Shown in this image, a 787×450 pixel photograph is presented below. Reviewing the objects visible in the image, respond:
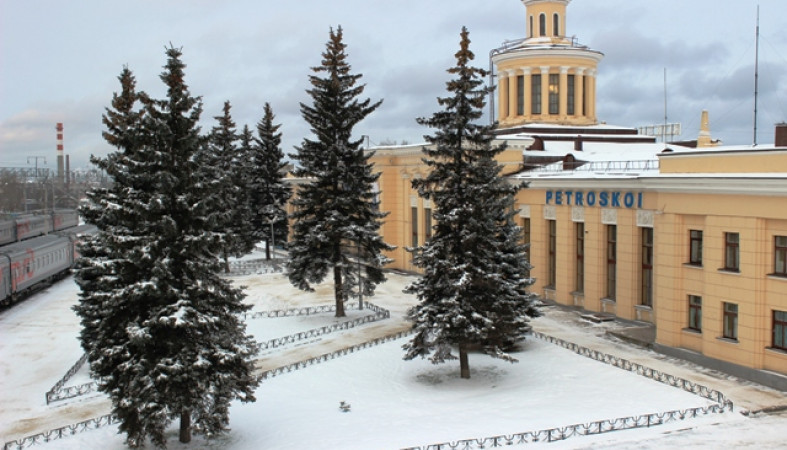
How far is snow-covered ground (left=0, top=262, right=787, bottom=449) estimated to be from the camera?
19234 millimetres

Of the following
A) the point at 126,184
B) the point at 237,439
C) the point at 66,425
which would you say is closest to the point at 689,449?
the point at 237,439

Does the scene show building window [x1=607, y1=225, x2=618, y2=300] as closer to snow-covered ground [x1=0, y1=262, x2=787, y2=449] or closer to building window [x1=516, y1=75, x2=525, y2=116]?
snow-covered ground [x1=0, y1=262, x2=787, y2=449]

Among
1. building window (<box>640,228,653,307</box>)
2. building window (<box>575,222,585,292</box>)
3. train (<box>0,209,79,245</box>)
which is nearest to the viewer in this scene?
building window (<box>640,228,653,307</box>)

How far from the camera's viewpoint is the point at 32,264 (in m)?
48.5

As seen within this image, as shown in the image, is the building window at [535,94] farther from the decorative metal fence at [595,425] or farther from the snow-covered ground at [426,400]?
the decorative metal fence at [595,425]

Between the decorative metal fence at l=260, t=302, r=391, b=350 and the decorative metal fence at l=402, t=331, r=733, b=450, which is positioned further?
the decorative metal fence at l=260, t=302, r=391, b=350

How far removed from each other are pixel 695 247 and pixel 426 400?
488 inches

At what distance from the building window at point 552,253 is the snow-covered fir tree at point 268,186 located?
27.2 metres

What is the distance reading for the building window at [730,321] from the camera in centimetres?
2453

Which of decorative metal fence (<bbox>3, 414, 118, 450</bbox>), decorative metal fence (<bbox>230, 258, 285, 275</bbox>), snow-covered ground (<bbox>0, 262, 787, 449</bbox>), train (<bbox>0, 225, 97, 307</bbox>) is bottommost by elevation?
decorative metal fence (<bbox>3, 414, 118, 450</bbox>)

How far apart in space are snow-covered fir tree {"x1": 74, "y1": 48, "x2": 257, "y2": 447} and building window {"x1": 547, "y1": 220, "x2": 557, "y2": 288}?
23657mm

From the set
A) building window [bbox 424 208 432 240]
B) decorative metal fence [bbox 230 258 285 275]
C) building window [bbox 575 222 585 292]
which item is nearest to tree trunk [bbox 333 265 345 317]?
building window [bbox 575 222 585 292]

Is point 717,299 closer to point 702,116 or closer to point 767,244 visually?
point 767,244

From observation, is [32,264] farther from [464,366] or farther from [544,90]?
[544,90]
